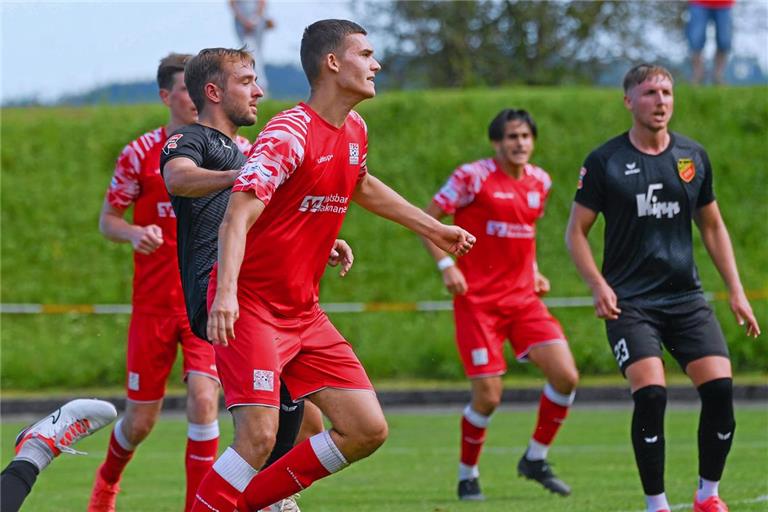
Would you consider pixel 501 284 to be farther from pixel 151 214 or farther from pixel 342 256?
pixel 342 256

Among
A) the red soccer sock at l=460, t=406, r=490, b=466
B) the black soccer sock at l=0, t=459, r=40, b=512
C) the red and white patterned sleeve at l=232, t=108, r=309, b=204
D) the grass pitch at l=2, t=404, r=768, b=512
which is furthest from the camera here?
the red soccer sock at l=460, t=406, r=490, b=466

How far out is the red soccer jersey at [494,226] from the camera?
10.3 m

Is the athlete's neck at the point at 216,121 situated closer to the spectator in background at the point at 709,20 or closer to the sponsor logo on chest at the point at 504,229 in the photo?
the sponsor logo on chest at the point at 504,229

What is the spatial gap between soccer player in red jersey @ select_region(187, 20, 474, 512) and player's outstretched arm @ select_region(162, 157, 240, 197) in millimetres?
238

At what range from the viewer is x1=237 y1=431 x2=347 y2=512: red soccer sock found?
5.93 metres

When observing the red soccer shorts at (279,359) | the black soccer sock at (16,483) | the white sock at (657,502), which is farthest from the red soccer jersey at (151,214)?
the white sock at (657,502)

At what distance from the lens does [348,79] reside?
241 inches

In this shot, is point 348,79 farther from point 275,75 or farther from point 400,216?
point 275,75

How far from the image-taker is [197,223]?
639cm

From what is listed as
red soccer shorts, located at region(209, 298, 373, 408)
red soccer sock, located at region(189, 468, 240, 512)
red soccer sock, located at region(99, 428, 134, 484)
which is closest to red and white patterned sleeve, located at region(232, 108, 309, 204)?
red soccer shorts, located at region(209, 298, 373, 408)

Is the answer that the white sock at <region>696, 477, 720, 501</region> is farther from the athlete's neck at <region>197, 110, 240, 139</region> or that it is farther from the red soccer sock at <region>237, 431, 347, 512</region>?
the athlete's neck at <region>197, 110, 240, 139</region>

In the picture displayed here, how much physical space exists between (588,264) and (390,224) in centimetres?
1495

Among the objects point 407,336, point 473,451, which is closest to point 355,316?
point 407,336

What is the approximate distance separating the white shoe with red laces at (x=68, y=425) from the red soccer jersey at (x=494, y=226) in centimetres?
426
